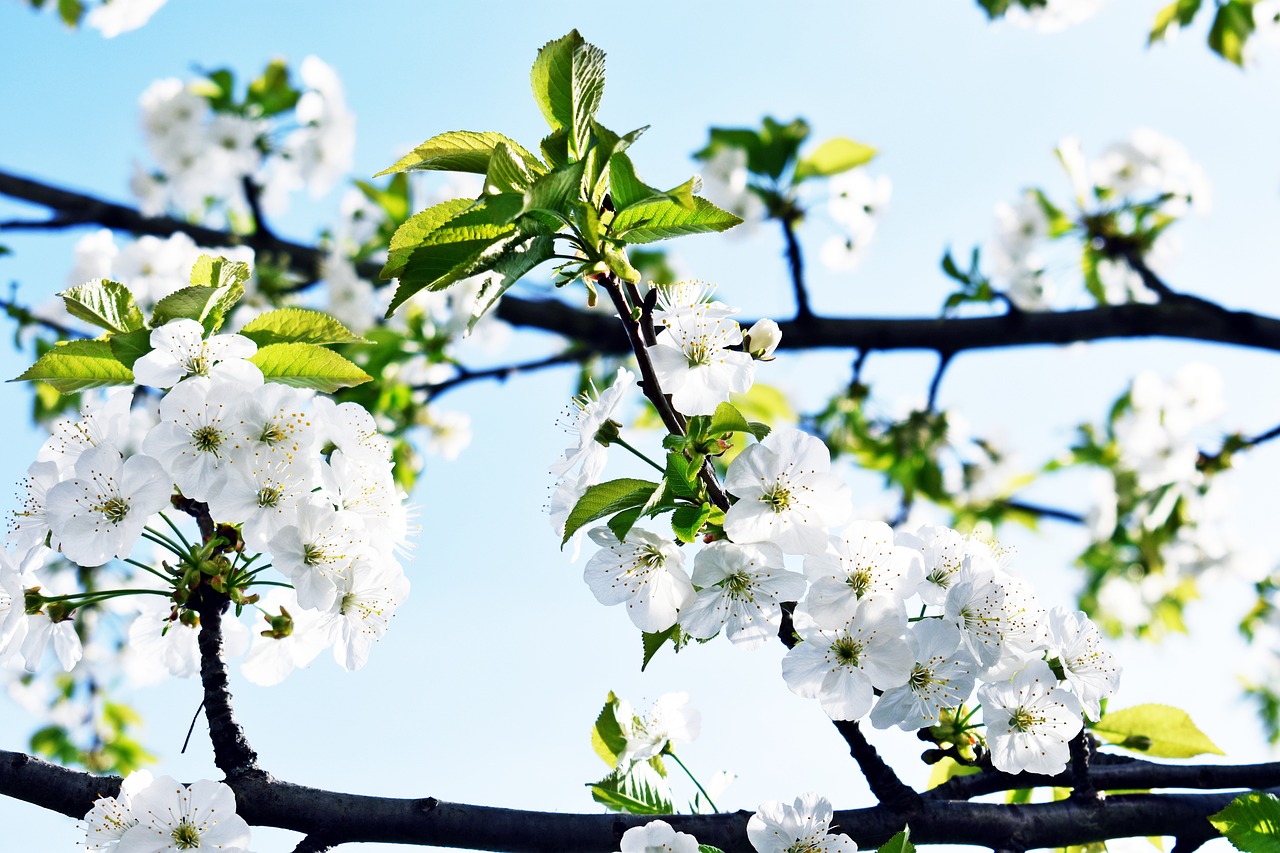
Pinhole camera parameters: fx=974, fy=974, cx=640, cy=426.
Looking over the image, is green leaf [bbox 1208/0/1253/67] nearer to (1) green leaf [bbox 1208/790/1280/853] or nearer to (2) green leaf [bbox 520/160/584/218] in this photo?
(1) green leaf [bbox 1208/790/1280/853]

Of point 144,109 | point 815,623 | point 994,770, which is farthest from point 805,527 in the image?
point 144,109

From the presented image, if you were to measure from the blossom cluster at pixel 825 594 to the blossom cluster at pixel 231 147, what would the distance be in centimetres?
400

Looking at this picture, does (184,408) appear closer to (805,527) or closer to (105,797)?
(105,797)

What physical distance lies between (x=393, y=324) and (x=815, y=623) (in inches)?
123

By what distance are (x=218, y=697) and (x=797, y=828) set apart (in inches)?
33.5

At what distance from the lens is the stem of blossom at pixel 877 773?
139 cm

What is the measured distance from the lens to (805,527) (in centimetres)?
125

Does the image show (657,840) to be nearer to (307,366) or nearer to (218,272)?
(307,366)

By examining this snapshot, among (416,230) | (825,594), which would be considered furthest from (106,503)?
(825,594)

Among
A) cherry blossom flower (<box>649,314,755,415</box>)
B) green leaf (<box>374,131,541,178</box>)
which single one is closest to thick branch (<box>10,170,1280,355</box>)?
cherry blossom flower (<box>649,314,755,415</box>)

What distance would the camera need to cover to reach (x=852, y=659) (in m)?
1.28

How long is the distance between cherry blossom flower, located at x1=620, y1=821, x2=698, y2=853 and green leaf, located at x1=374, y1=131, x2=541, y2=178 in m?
0.88

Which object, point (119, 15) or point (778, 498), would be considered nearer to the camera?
point (778, 498)

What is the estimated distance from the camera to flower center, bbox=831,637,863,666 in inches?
50.0
